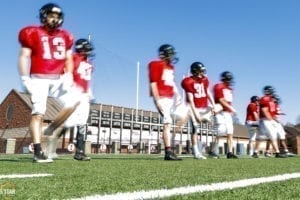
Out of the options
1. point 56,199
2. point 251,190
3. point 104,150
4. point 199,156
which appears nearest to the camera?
point 56,199

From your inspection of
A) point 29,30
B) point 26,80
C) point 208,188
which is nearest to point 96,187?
point 208,188

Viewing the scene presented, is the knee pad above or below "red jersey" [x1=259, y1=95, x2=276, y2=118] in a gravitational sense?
below

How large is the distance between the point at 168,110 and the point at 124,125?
1452 inches

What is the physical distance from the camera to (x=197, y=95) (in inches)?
384

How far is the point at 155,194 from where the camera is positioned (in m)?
2.62

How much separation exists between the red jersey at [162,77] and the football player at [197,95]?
4.28ft

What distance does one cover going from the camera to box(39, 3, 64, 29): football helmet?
5.96 meters

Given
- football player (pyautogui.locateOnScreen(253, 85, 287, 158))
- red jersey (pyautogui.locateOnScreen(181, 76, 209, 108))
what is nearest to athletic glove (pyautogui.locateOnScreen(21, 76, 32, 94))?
red jersey (pyautogui.locateOnScreen(181, 76, 209, 108))

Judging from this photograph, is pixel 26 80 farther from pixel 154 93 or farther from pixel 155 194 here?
pixel 155 194

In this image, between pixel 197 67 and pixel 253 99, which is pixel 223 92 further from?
pixel 253 99

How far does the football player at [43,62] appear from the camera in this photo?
5.80 m

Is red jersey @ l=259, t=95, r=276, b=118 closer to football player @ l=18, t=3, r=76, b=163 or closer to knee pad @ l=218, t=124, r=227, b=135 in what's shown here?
knee pad @ l=218, t=124, r=227, b=135

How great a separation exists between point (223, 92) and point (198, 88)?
134cm

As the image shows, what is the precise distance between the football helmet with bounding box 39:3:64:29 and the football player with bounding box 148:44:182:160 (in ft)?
8.01
